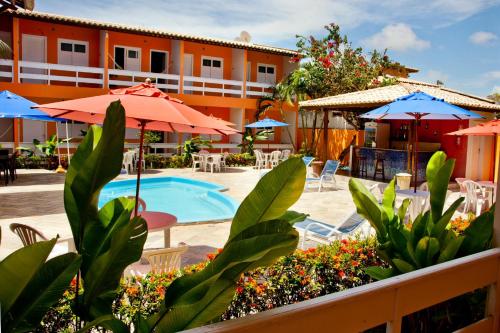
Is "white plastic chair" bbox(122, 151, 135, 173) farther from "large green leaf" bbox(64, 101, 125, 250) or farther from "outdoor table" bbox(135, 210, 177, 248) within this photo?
"large green leaf" bbox(64, 101, 125, 250)

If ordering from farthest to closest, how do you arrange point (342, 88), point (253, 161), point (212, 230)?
point (253, 161) → point (342, 88) → point (212, 230)

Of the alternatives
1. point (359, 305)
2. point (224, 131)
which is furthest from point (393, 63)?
point (359, 305)

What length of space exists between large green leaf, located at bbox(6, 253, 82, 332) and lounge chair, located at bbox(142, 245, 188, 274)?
2.84 metres

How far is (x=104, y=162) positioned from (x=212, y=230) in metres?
6.96

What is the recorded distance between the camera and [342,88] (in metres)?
21.3

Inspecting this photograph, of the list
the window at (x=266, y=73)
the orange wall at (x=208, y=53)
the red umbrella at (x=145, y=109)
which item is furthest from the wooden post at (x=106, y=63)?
the red umbrella at (x=145, y=109)

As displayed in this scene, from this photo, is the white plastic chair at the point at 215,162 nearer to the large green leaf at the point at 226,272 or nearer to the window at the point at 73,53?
the window at the point at 73,53

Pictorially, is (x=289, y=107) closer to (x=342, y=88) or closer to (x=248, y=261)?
(x=342, y=88)

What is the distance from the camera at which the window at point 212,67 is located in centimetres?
2572

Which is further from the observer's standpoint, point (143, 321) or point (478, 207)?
point (478, 207)

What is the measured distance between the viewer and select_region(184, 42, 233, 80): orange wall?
25.1m

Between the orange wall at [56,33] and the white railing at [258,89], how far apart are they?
8403mm

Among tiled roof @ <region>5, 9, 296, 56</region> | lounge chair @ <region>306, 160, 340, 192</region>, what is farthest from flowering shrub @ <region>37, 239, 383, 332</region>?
tiled roof @ <region>5, 9, 296, 56</region>

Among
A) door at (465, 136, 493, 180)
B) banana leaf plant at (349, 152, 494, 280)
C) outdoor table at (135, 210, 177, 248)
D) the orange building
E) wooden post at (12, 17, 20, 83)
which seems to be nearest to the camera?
banana leaf plant at (349, 152, 494, 280)
